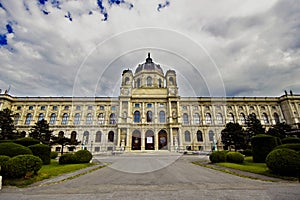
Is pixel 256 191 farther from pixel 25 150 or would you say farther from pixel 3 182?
pixel 25 150

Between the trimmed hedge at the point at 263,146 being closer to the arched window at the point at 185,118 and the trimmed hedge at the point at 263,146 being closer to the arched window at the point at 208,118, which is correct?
the arched window at the point at 185,118

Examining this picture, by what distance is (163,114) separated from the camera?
52.7 m

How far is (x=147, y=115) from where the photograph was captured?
52656mm

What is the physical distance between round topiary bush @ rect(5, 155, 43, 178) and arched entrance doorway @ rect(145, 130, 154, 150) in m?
41.2

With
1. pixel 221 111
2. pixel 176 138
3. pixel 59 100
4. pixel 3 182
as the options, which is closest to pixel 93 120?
pixel 59 100

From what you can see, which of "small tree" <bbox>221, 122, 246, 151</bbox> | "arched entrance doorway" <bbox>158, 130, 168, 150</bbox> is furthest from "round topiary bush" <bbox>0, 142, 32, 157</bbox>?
"arched entrance doorway" <bbox>158, 130, 168, 150</bbox>

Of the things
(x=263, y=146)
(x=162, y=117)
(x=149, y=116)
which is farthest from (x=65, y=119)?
(x=263, y=146)

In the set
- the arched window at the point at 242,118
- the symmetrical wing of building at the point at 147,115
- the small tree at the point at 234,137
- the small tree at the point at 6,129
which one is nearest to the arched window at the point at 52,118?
the symmetrical wing of building at the point at 147,115

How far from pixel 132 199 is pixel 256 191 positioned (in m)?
4.91

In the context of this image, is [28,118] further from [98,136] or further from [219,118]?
[219,118]

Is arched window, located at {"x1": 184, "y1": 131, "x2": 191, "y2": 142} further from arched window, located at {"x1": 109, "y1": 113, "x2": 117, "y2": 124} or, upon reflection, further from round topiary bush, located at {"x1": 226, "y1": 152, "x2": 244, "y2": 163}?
round topiary bush, located at {"x1": 226, "y1": 152, "x2": 244, "y2": 163}

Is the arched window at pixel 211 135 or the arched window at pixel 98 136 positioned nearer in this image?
the arched window at pixel 211 135

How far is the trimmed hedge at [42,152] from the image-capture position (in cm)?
1480

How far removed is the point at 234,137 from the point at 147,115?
88.1 feet
